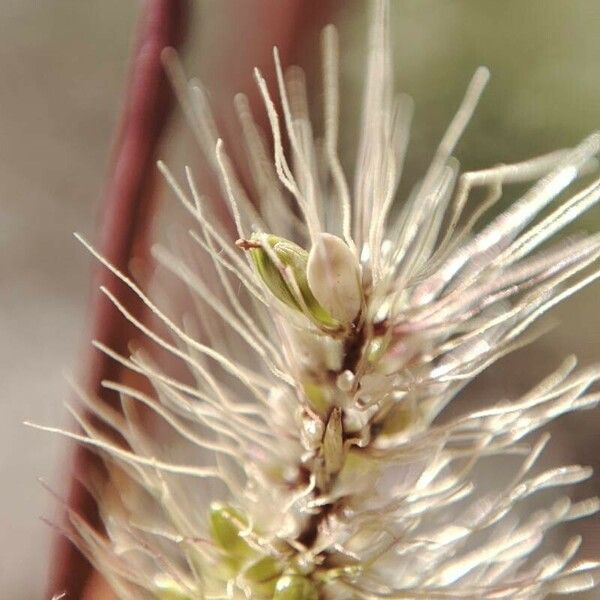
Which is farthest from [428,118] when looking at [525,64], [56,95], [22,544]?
[22,544]

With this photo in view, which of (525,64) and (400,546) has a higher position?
(525,64)

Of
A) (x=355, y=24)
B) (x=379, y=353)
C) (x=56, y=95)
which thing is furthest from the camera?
(x=56, y=95)

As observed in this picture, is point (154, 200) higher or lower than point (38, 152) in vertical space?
lower

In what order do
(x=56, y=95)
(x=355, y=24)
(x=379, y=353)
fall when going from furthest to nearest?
(x=56, y=95) < (x=355, y=24) < (x=379, y=353)

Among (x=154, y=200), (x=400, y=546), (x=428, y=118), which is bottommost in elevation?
(x=400, y=546)

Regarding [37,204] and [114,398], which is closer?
[114,398]

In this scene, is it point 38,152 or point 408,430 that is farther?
point 38,152

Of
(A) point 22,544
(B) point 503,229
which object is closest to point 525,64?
(B) point 503,229

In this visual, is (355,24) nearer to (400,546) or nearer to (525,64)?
(525,64)

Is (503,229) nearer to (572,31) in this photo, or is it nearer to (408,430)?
(408,430)
